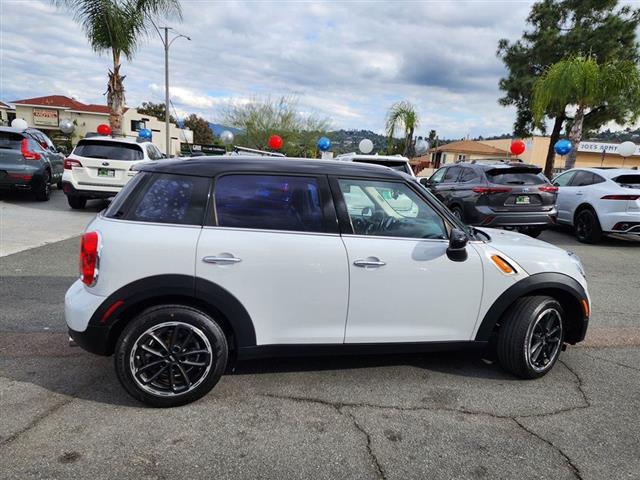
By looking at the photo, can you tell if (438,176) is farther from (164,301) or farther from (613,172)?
(164,301)

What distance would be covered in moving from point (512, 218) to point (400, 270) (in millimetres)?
6356

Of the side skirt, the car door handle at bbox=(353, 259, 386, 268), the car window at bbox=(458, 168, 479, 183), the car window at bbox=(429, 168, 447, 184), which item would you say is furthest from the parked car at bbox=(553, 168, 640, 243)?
the car door handle at bbox=(353, 259, 386, 268)

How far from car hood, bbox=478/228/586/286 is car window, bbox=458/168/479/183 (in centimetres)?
593

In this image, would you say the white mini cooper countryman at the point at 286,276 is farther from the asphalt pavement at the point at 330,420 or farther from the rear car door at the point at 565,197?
the rear car door at the point at 565,197

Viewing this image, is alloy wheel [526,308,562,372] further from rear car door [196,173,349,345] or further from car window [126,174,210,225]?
car window [126,174,210,225]

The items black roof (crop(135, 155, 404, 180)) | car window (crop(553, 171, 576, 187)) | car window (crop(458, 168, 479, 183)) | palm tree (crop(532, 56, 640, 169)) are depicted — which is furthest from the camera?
palm tree (crop(532, 56, 640, 169))

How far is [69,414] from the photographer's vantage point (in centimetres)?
287

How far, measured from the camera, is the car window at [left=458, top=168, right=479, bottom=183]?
30.7 feet

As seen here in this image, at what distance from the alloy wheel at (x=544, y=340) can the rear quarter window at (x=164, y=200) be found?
2539 mm

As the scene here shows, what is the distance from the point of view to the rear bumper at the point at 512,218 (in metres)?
8.68

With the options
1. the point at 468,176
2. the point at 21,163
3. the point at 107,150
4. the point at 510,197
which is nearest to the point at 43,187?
the point at 21,163

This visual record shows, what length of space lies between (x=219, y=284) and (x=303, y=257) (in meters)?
0.56

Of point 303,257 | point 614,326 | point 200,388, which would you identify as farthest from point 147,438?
point 614,326

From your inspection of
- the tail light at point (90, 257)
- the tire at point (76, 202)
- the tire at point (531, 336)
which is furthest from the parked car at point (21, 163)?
the tire at point (531, 336)
